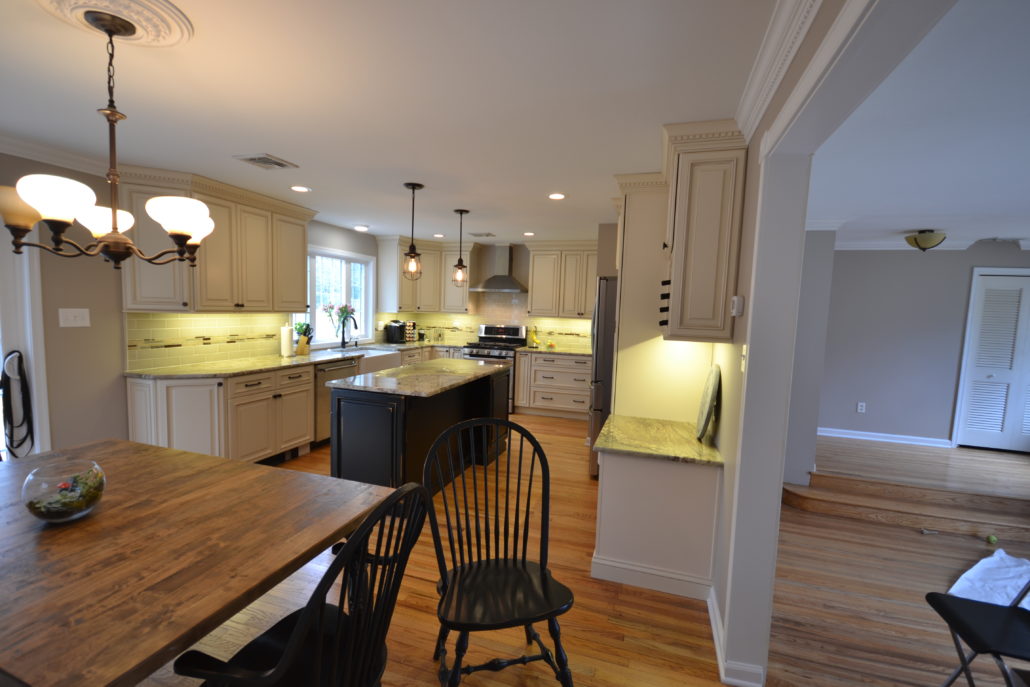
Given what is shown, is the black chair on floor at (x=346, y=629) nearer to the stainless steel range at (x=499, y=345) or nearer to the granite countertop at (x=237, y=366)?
the granite countertop at (x=237, y=366)

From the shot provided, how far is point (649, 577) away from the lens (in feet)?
7.68

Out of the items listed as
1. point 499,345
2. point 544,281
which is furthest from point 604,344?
point 499,345

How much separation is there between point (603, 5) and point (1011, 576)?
390 centimetres

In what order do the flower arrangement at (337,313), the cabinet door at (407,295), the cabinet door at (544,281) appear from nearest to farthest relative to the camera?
the flower arrangement at (337,313) → the cabinet door at (544,281) → the cabinet door at (407,295)

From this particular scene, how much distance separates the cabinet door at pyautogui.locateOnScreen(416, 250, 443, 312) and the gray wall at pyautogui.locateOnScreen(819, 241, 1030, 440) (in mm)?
5140

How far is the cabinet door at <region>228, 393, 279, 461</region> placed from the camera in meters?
3.53

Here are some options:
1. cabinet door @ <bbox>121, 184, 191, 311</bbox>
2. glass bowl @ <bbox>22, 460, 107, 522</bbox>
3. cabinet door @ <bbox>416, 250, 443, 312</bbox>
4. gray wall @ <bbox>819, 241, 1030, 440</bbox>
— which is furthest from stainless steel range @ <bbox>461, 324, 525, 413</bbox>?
glass bowl @ <bbox>22, 460, 107, 522</bbox>

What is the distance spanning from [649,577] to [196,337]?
161 inches

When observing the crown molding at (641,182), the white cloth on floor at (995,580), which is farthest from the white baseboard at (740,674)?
the crown molding at (641,182)

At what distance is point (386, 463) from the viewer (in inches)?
120

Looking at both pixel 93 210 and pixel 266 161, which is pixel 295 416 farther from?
pixel 93 210

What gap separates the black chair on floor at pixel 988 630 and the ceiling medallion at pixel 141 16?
11.3ft

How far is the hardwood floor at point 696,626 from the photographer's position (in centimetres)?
182

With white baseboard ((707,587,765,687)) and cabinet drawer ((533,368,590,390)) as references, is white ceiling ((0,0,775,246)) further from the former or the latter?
cabinet drawer ((533,368,590,390))
